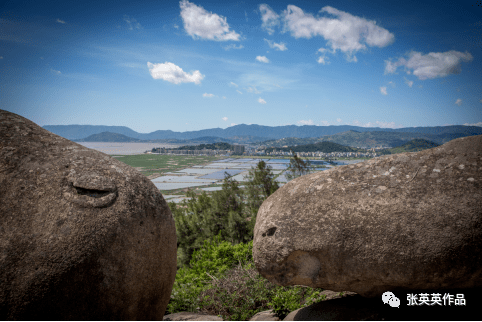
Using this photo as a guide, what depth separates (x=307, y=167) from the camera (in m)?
17.7

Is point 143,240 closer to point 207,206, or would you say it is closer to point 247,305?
point 247,305

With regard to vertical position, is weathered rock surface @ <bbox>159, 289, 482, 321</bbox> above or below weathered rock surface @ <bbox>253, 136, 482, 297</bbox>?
below

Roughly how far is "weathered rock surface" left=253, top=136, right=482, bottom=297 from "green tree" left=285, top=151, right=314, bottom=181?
13010 millimetres

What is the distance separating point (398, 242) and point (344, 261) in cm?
80

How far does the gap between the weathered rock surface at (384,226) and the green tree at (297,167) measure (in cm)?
1301

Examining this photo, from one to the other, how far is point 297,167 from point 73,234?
15.6 meters

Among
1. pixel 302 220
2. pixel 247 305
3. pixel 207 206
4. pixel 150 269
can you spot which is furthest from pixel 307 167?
pixel 150 269

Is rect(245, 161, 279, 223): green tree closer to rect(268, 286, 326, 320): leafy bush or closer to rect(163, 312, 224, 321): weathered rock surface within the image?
rect(268, 286, 326, 320): leafy bush

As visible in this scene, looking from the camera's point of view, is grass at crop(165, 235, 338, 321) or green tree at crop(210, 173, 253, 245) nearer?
grass at crop(165, 235, 338, 321)

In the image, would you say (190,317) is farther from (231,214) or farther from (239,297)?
(231,214)

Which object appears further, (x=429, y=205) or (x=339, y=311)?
(x=339, y=311)

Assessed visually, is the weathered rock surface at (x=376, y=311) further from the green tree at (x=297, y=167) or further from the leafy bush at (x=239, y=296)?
the green tree at (x=297, y=167)

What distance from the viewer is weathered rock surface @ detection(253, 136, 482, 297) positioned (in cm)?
383
